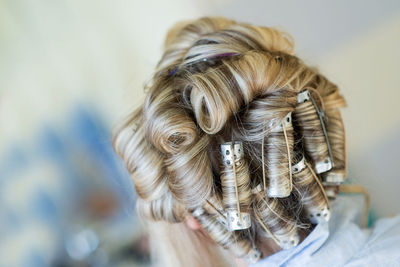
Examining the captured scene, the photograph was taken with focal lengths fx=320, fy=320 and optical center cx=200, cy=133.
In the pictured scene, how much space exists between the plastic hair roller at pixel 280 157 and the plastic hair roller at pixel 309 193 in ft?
0.12

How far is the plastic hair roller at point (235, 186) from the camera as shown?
0.47m

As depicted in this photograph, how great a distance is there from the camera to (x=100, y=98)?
1060mm

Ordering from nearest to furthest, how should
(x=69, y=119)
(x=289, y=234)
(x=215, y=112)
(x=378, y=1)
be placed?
(x=215, y=112) → (x=289, y=234) → (x=378, y=1) → (x=69, y=119)

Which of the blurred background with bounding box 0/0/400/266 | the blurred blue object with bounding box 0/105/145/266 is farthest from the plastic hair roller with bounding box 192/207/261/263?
the blurred blue object with bounding box 0/105/145/266

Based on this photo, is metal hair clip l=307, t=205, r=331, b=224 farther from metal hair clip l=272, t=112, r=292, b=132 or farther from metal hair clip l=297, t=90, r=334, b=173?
metal hair clip l=272, t=112, r=292, b=132

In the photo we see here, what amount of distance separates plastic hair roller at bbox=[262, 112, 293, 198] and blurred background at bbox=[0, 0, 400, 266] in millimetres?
398

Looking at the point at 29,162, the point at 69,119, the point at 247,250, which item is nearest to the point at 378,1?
the point at 247,250

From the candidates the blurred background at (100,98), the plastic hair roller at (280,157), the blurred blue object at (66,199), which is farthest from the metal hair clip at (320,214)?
the blurred blue object at (66,199)

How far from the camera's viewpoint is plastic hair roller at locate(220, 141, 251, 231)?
0.47 m

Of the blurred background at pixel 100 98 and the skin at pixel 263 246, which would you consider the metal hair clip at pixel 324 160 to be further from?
the blurred background at pixel 100 98

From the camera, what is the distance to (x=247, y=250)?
562 mm

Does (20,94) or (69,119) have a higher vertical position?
(20,94)

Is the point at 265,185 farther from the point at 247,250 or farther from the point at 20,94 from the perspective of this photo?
the point at 20,94

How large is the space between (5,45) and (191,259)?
2.68 ft
